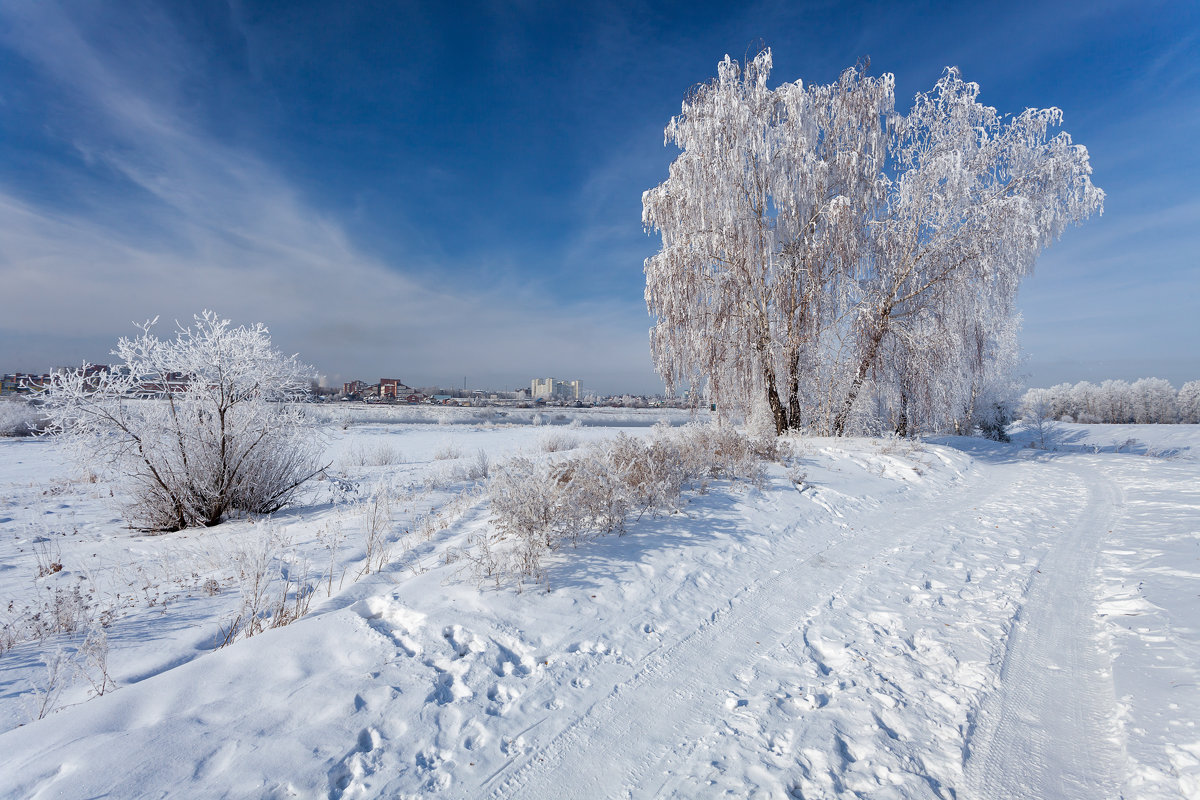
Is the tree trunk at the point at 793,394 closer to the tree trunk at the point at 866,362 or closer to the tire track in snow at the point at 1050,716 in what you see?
the tree trunk at the point at 866,362

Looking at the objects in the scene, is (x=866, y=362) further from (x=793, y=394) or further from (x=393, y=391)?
(x=393, y=391)

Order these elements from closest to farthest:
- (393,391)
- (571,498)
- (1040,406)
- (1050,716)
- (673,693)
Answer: (1050,716) → (673,693) → (571,498) → (1040,406) → (393,391)

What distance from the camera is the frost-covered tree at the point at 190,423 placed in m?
6.04

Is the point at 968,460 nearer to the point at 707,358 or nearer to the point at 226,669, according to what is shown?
the point at 707,358

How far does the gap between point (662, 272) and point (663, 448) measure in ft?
22.2

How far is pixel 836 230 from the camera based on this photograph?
36.4 ft

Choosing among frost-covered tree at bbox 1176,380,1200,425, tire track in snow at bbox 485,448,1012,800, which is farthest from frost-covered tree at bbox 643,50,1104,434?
frost-covered tree at bbox 1176,380,1200,425


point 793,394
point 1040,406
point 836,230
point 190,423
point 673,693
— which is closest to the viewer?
point 673,693

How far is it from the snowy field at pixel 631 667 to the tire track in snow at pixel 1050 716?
0.01 meters

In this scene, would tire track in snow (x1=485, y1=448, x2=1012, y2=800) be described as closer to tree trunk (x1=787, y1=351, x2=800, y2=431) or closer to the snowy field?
the snowy field

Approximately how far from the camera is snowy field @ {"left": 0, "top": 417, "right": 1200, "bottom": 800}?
195cm

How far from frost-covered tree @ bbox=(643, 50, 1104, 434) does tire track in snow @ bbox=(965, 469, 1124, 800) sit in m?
8.85

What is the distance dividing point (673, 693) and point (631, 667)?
30cm

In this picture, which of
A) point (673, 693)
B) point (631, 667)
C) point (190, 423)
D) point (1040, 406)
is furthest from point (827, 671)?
point (1040, 406)
